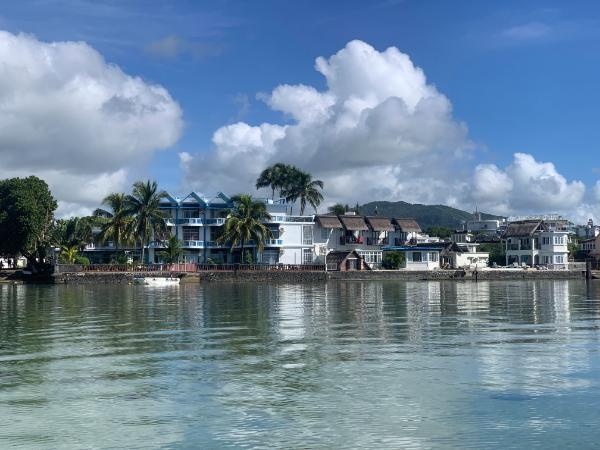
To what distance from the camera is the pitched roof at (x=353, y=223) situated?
9314 cm

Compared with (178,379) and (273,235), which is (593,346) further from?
(273,235)

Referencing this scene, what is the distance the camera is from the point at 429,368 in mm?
16984

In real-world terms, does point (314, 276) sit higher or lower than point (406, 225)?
lower

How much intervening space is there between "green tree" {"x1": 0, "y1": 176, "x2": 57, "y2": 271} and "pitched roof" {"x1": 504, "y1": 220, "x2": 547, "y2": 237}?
218 feet

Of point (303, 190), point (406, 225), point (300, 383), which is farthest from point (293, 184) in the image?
point (300, 383)

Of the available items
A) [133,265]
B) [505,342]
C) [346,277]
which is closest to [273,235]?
[346,277]

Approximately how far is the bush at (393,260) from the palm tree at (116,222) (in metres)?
33.6

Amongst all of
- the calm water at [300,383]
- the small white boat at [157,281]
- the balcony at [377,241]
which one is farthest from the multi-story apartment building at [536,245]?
the calm water at [300,383]

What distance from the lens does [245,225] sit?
78.4 meters

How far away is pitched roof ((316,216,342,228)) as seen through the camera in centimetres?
9100

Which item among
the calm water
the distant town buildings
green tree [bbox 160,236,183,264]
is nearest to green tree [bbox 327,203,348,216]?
the distant town buildings

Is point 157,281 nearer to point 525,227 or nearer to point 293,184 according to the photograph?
point 293,184

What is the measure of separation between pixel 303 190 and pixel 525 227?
112ft

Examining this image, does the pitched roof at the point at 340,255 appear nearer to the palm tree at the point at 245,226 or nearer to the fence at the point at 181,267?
the fence at the point at 181,267
